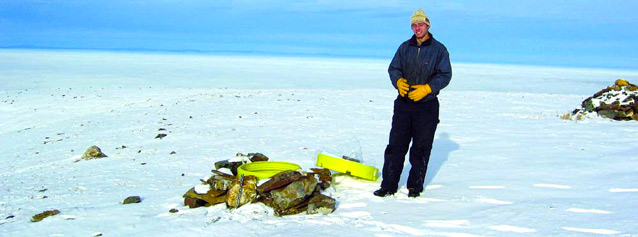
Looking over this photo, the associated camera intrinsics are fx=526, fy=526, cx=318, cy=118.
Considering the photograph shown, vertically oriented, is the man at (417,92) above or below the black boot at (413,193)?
above

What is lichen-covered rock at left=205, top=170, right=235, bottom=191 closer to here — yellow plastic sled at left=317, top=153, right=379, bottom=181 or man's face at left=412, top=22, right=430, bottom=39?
yellow plastic sled at left=317, top=153, right=379, bottom=181

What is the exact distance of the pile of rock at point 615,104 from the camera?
1358cm

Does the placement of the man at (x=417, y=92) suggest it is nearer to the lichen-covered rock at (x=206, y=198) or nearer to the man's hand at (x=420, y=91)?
the man's hand at (x=420, y=91)

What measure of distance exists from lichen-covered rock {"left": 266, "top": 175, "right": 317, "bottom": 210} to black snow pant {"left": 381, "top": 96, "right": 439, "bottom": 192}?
1.01m

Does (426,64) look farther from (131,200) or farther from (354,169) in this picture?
(131,200)

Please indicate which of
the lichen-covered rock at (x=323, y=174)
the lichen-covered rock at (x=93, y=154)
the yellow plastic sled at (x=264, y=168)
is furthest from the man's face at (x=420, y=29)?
the lichen-covered rock at (x=93, y=154)

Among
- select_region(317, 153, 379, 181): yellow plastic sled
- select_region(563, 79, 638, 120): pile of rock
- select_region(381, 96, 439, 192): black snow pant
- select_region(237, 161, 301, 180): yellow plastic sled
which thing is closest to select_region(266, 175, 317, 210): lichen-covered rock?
select_region(237, 161, 301, 180): yellow plastic sled

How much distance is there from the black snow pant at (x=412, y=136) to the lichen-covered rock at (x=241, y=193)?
1.46 m

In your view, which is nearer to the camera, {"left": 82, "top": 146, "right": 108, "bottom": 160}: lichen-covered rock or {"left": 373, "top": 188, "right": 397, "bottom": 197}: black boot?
{"left": 373, "top": 188, "right": 397, "bottom": 197}: black boot

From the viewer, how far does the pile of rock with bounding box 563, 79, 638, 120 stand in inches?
535

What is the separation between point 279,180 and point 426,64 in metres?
1.90

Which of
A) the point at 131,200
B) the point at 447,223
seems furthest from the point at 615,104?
the point at 131,200

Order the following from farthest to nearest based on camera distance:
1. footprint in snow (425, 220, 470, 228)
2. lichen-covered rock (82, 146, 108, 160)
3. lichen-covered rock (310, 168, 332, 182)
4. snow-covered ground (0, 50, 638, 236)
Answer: lichen-covered rock (82, 146, 108, 160), lichen-covered rock (310, 168, 332, 182), snow-covered ground (0, 50, 638, 236), footprint in snow (425, 220, 470, 228)

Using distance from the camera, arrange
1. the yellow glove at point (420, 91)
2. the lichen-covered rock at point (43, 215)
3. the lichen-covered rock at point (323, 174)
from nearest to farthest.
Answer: the yellow glove at point (420, 91), the lichen-covered rock at point (43, 215), the lichen-covered rock at point (323, 174)
